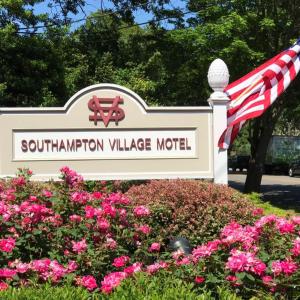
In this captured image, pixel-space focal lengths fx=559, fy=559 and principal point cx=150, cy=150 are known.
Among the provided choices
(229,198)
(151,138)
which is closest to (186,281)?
(229,198)

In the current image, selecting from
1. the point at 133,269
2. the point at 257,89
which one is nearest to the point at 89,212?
the point at 133,269

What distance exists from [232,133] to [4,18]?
9.66 metres

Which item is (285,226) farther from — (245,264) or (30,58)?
(30,58)

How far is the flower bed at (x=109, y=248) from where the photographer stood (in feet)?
11.8

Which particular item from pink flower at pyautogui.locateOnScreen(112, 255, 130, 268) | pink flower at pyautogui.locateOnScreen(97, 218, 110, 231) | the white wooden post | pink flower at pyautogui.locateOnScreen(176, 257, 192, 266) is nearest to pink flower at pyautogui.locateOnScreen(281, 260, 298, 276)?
pink flower at pyautogui.locateOnScreen(176, 257, 192, 266)

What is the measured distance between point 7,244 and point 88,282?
639 millimetres

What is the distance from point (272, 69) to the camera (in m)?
8.62

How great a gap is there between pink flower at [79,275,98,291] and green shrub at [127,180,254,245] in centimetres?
198

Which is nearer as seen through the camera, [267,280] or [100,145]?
[267,280]

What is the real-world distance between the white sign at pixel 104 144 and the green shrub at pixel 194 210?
4.33ft

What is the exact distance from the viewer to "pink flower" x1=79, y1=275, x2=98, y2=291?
3618 mm

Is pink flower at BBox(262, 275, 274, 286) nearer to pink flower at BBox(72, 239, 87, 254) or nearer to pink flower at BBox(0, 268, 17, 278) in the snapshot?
pink flower at BBox(72, 239, 87, 254)

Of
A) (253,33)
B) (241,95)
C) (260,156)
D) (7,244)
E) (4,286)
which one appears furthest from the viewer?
(260,156)

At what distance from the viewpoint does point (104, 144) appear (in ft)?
24.4
